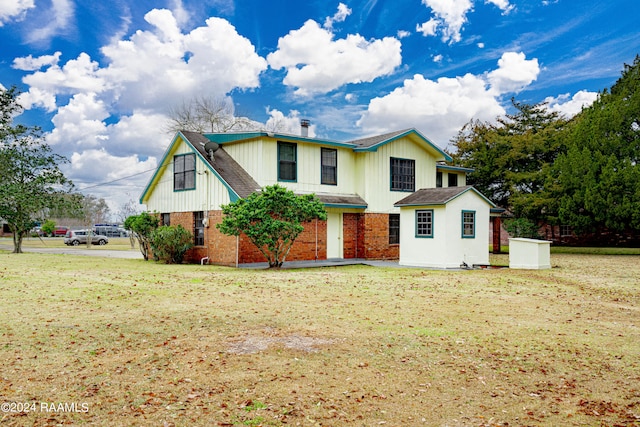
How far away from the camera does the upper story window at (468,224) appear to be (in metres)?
19.8

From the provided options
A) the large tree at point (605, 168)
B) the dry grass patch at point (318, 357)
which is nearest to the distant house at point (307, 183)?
the dry grass patch at point (318, 357)

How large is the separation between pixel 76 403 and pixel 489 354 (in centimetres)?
486

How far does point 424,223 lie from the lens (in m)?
20.0

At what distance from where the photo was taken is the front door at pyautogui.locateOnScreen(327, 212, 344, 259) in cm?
2150

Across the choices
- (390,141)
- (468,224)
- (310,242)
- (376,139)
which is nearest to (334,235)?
(310,242)

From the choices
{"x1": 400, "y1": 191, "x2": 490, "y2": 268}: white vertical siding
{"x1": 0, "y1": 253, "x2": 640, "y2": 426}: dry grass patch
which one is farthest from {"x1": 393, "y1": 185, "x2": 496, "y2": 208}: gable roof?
{"x1": 0, "y1": 253, "x2": 640, "y2": 426}: dry grass patch

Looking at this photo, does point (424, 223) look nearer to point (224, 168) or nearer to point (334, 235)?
point (334, 235)

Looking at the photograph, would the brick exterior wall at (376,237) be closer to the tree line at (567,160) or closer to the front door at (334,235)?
the front door at (334,235)

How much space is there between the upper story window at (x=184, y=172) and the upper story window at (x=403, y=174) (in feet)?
30.1

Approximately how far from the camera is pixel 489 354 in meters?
6.34

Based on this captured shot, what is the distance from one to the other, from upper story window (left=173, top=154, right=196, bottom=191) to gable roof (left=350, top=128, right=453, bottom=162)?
7.27 metres

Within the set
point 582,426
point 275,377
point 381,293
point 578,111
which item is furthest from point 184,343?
point 578,111

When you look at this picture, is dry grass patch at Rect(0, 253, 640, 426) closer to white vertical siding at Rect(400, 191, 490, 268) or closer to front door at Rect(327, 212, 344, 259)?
white vertical siding at Rect(400, 191, 490, 268)

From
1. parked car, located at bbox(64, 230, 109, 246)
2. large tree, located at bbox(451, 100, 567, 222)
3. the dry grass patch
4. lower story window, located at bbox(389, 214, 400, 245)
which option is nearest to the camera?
the dry grass patch
